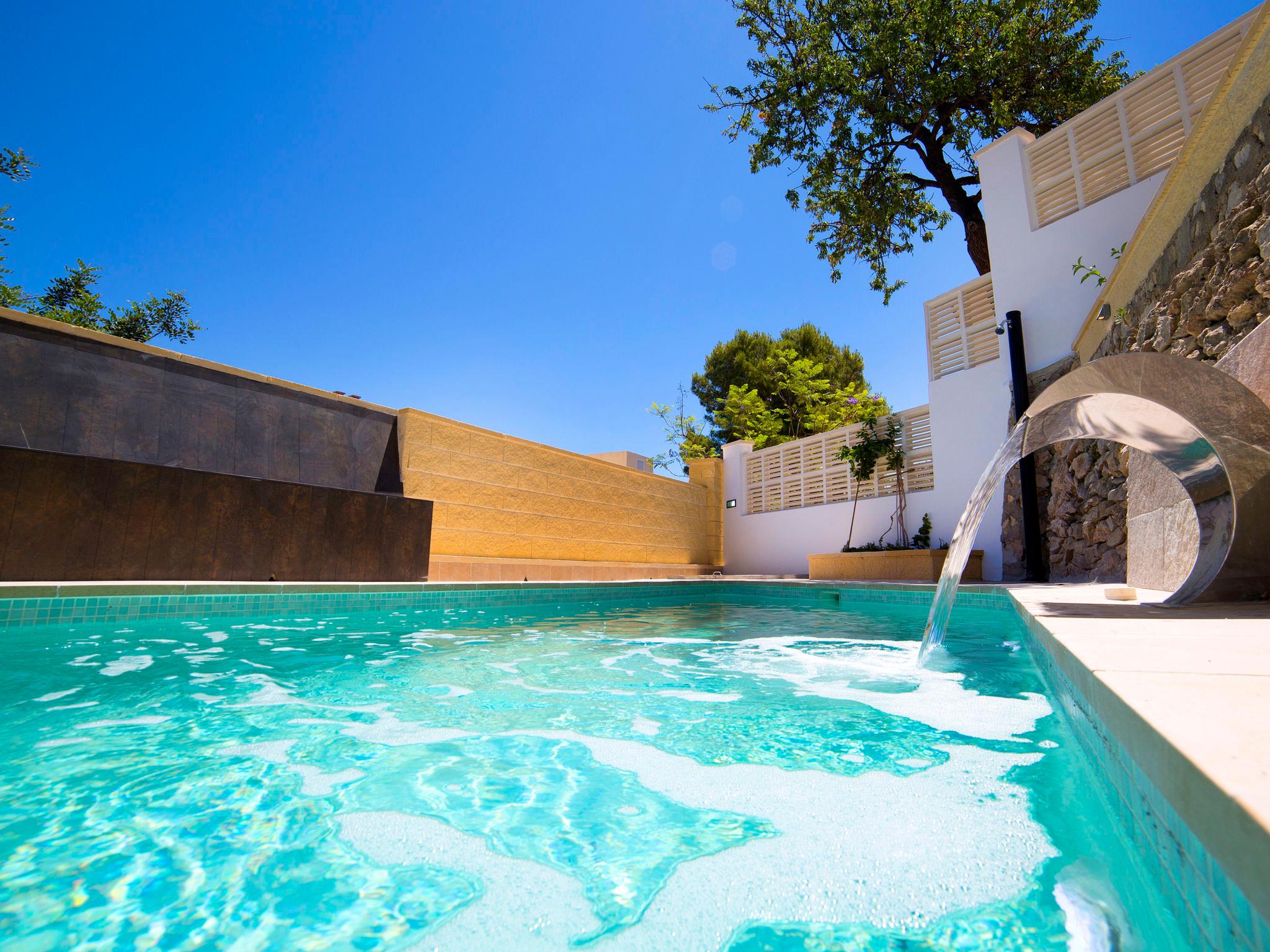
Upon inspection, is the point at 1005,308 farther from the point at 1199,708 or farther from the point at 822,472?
the point at 1199,708

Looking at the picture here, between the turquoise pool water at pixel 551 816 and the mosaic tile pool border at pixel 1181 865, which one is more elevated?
the mosaic tile pool border at pixel 1181 865

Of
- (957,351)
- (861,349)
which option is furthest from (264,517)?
(861,349)

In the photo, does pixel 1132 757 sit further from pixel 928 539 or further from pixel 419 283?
pixel 419 283

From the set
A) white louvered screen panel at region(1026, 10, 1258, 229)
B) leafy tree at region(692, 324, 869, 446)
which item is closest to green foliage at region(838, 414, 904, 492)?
white louvered screen panel at region(1026, 10, 1258, 229)

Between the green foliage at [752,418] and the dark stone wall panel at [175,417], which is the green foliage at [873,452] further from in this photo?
the dark stone wall panel at [175,417]

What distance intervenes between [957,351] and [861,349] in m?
12.7

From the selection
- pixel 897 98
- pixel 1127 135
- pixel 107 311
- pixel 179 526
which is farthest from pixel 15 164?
pixel 1127 135

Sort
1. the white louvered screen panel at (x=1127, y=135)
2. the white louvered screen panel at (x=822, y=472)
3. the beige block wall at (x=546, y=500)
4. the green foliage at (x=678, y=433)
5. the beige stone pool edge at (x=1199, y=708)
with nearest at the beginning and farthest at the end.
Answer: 1. the beige stone pool edge at (x=1199, y=708)
2. the white louvered screen panel at (x=1127, y=135)
3. the beige block wall at (x=546, y=500)
4. the white louvered screen panel at (x=822, y=472)
5. the green foliage at (x=678, y=433)

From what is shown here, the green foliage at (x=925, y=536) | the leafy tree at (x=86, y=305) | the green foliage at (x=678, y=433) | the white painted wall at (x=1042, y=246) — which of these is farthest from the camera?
the green foliage at (x=678, y=433)

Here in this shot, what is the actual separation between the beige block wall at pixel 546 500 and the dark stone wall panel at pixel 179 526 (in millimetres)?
1243

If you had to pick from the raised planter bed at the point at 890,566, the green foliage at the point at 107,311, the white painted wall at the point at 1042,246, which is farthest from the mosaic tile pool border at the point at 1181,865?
the green foliage at the point at 107,311

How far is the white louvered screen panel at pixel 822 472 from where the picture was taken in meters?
9.84

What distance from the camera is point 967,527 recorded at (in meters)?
3.51

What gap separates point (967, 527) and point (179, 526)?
6.72 m
